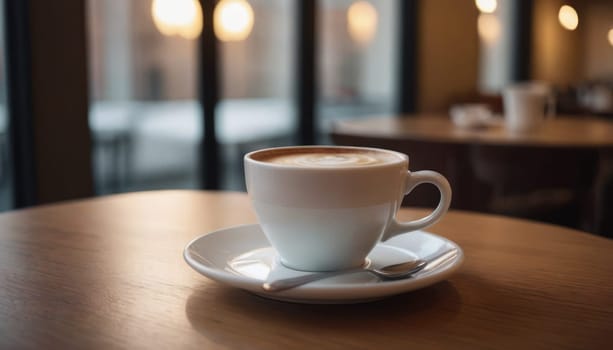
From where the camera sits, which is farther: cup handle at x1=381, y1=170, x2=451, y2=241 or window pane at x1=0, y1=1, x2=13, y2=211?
window pane at x1=0, y1=1, x2=13, y2=211

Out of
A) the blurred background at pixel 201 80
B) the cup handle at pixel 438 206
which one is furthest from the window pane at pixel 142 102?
the cup handle at pixel 438 206

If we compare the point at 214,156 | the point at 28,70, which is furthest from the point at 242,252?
the point at 214,156

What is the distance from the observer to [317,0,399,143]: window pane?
12.3ft

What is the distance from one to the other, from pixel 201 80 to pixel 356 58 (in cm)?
153

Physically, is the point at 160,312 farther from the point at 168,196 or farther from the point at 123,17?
the point at 123,17

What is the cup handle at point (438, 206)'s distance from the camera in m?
0.66

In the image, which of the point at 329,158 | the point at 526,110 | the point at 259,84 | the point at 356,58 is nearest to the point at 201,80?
the point at 259,84

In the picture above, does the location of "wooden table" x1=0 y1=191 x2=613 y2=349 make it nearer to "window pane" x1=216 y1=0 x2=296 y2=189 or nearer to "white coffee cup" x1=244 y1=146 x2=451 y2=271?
"white coffee cup" x1=244 y1=146 x2=451 y2=271

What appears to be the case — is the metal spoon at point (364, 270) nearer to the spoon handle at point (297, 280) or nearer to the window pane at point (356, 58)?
the spoon handle at point (297, 280)

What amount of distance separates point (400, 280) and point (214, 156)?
2390 mm

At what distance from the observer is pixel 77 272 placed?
27.0 inches

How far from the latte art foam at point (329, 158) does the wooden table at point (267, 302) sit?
0.13 m

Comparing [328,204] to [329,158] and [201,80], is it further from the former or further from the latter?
[201,80]

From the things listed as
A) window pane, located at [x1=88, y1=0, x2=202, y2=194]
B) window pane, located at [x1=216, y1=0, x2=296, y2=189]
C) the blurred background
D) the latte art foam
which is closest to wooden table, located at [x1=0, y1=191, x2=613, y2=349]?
the latte art foam
